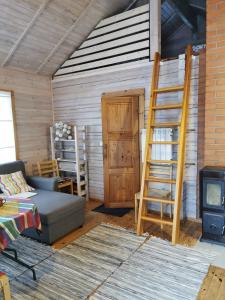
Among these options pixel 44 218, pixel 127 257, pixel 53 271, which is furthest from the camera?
pixel 44 218

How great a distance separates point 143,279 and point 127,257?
39 cm

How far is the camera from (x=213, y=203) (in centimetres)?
276

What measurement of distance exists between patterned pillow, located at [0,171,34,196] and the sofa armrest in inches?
5.9

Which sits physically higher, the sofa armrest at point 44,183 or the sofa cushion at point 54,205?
the sofa armrest at point 44,183

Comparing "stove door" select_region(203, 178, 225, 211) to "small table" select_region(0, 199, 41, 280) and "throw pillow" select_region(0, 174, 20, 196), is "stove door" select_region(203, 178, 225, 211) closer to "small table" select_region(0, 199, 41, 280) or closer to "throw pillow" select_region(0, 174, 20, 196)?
"small table" select_region(0, 199, 41, 280)

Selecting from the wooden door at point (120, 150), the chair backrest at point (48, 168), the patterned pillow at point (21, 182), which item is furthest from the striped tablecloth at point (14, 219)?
the chair backrest at point (48, 168)

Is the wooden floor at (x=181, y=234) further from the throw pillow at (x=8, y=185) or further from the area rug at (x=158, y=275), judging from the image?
the throw pillow at (x=8, y=185)

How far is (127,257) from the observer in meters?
2.58

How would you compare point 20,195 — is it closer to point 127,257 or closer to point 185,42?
point 127,257

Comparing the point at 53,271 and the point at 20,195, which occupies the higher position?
the point at 20,195

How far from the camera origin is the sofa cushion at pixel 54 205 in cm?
284

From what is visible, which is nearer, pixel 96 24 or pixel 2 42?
pixel 2 42

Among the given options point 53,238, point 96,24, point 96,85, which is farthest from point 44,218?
point 96,24

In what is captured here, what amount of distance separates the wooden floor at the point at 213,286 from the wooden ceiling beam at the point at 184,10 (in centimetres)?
398
